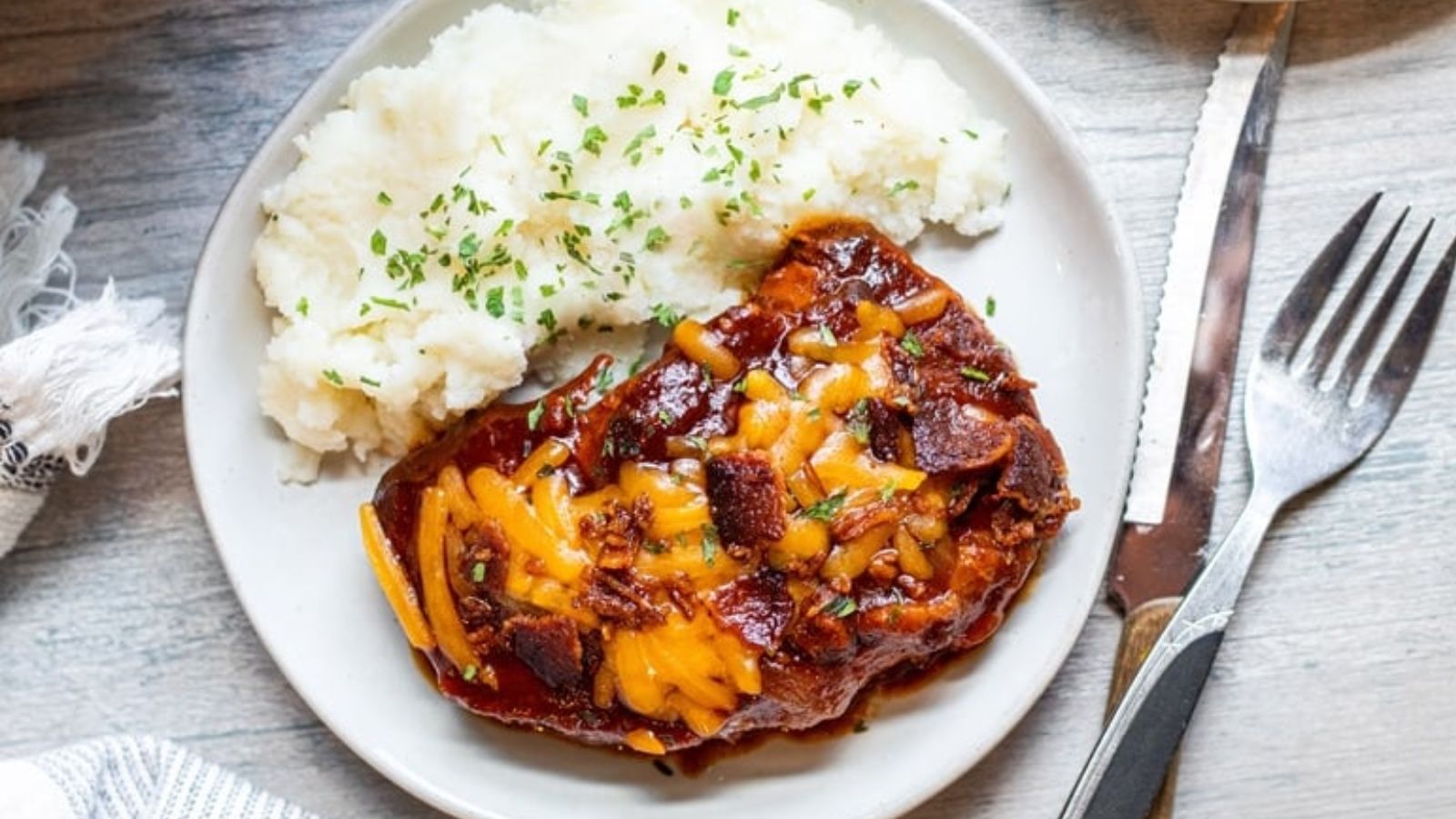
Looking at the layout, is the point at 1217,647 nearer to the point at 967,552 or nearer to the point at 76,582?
the point at 967,552

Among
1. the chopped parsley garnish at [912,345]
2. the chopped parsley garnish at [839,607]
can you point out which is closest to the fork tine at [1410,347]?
the chopped parsley garnish at [912,345]

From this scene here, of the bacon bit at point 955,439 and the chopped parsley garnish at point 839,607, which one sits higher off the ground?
the bacon bit at point 955,439

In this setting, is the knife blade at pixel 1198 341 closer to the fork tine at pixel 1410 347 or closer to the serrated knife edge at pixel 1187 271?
the serrated knife edge at pixel 1187 271

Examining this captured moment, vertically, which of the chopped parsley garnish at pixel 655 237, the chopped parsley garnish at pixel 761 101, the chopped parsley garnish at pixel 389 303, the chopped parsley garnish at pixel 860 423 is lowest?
the chopped parsley garnish at pixel 860 423

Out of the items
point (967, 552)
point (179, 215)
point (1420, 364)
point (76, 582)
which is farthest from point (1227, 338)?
point (76, 582)

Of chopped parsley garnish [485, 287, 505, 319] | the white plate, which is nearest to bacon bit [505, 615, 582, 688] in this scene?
the white plate

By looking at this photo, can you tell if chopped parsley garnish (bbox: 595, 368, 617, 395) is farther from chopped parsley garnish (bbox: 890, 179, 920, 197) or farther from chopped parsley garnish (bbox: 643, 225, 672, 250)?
chopped parsley garnish (bbox: 890, 179, 920, 197)
